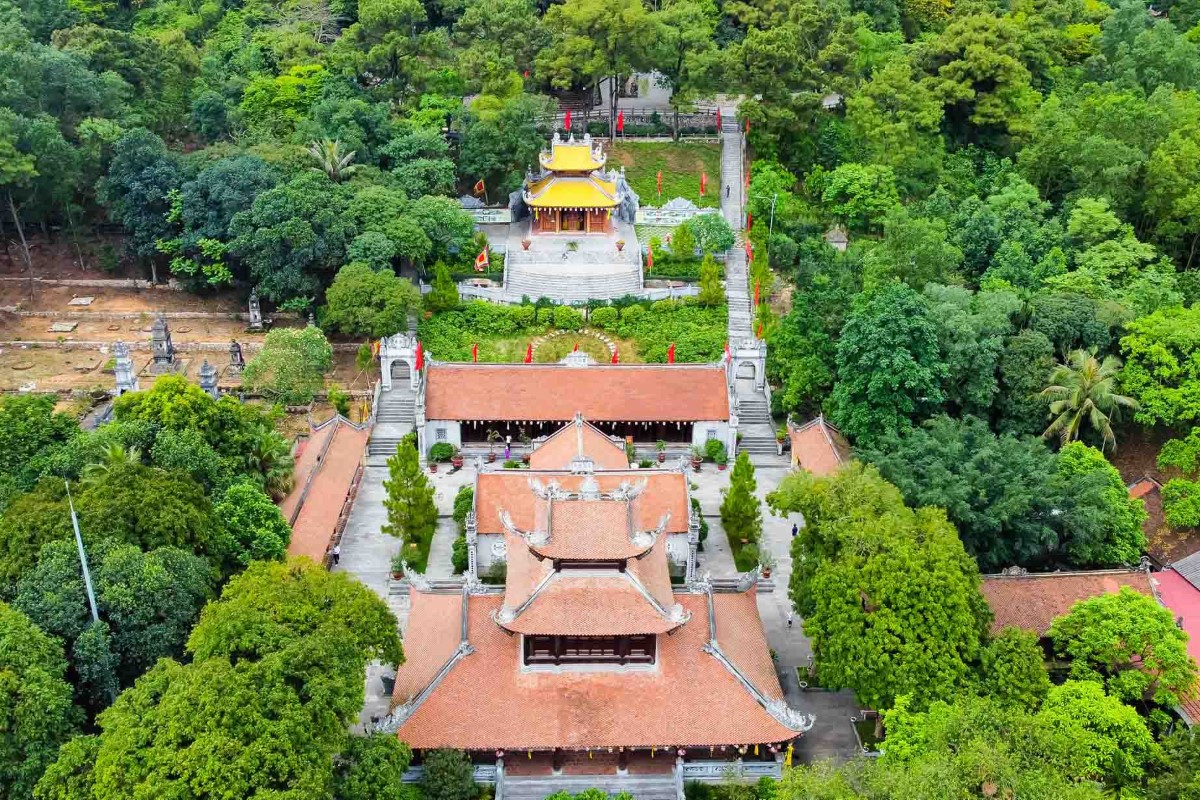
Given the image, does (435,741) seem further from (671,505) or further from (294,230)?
(294,230)

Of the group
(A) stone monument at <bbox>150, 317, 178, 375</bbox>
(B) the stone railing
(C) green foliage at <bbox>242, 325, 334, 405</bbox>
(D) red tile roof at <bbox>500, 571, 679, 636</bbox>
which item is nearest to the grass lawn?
(C) green foliage at <bbox>242, 325, 334, 405</bbox>

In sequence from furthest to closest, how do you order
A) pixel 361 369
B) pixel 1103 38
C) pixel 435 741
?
pixel 1103 38 → pixel 361 369 → pixel 435 741

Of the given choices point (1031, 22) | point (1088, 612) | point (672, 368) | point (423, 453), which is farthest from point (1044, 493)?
point (1031, 22)

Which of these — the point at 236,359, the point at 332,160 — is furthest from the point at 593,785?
the point at 332,160

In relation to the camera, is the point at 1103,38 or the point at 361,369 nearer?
the point at 361,369

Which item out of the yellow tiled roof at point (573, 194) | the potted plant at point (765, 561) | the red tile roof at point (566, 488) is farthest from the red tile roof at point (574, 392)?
the yellow tiled roof at point (573, 194)

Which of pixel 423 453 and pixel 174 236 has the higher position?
pixel 174 236

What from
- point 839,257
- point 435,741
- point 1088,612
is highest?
point 839,257

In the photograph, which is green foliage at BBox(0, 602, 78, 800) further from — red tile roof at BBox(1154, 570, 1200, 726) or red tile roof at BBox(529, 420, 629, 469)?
red tile roof at BBox(1154, 570, 1200, 726)

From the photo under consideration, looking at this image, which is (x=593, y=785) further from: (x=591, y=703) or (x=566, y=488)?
(x=566, y=488)
